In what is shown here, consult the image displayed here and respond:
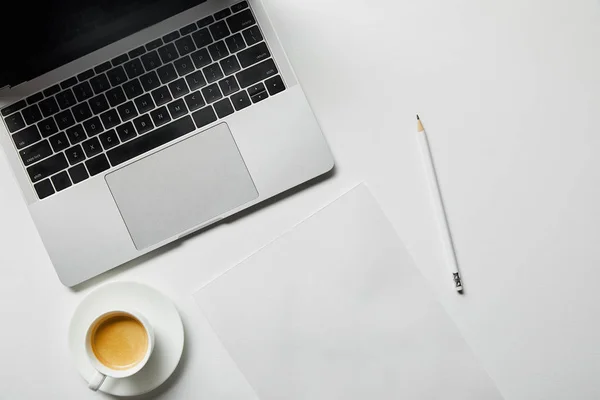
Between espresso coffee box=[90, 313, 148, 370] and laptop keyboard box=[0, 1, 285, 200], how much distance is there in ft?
0.58

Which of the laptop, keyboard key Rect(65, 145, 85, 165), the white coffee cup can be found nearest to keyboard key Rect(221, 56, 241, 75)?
the laptop

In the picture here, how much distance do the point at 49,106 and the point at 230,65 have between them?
230 millimetres

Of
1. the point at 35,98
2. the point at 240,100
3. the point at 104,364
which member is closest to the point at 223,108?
the point at 240,100

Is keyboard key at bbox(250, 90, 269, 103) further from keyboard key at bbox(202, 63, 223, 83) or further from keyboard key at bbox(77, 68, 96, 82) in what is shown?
keyboard key at bbox(77, 68, 96, 82)

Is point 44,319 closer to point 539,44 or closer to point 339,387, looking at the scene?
point 339,387

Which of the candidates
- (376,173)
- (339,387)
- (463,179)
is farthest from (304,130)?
(339,387)

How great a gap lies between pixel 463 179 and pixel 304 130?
0.21 meters

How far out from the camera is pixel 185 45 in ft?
2.27

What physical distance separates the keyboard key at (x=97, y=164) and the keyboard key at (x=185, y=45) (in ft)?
0.53

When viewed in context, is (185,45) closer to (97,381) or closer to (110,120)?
(110,120)

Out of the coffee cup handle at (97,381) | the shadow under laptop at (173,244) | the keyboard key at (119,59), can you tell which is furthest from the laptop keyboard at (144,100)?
the coffee cup handle at (97,381)

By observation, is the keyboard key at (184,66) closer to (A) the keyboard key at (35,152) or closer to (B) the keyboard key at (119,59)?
(B) the keyboard key at (119,59)

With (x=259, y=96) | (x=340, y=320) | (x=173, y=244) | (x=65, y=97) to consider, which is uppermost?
(x=65, y=97)

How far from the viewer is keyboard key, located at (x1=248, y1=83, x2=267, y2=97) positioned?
684mm
